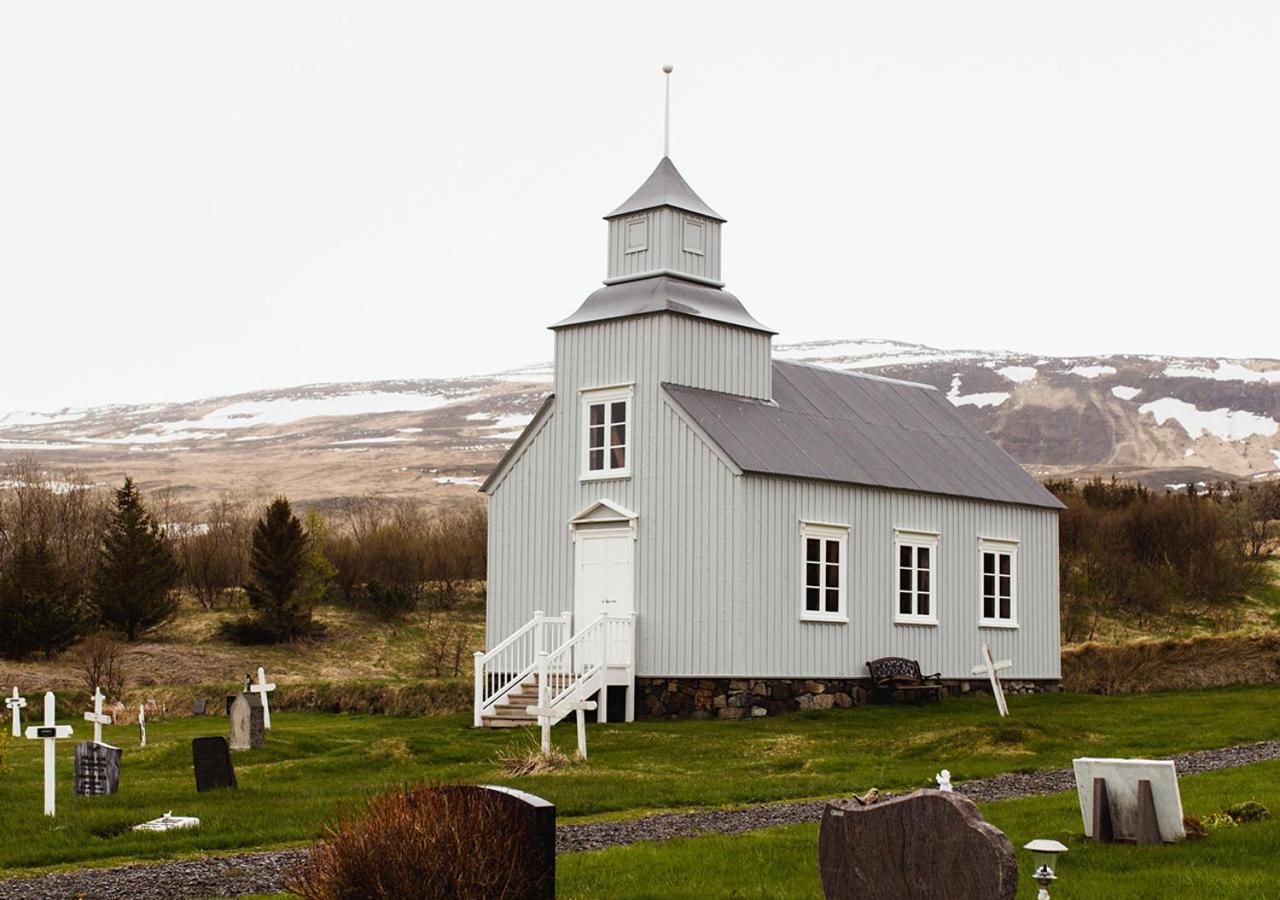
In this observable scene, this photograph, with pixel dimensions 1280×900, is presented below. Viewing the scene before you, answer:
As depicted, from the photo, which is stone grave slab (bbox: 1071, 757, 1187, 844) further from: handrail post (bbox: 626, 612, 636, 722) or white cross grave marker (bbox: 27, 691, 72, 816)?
handrail post (bbox: 626, 612, 636, 722)

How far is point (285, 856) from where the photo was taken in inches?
545

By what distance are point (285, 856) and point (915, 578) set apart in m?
20.2

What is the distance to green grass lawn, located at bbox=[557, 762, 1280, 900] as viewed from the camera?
37.6 feet

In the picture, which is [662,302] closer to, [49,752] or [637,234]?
[637,234]

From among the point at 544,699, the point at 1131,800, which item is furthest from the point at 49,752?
the point at 1131,800

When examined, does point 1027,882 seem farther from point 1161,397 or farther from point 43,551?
point 1161,397

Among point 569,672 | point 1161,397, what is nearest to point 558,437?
point 569,672

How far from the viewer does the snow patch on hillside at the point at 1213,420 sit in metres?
129

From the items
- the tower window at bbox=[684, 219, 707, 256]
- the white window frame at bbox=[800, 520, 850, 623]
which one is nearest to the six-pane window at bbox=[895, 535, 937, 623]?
the white window frame at bbox=[800, 520, 850, 623]

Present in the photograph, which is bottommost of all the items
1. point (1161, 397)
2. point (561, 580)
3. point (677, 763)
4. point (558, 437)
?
point (677, 763)

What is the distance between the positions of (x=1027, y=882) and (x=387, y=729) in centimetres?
1782

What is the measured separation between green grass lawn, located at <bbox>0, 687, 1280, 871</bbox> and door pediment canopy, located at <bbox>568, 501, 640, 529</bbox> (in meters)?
3.77

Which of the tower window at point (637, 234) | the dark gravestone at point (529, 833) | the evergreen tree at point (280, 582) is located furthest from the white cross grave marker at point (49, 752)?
the evergreen tree at point (280, 582)

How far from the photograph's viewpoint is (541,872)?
10.4 m
